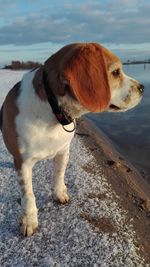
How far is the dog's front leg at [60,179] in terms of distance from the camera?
5.09 meters

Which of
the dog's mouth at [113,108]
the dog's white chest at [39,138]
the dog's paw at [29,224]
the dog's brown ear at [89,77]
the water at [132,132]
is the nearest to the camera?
the dog's brown ear at [89,77]

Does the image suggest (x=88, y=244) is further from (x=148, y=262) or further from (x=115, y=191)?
(x=115, y=191)

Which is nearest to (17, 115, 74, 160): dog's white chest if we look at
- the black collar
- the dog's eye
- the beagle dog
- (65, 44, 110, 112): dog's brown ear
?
the beagle dog

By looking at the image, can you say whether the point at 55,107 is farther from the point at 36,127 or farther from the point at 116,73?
the point at 116,73

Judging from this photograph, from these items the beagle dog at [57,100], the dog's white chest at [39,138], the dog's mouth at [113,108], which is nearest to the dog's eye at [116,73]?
the beagle dog at [57,100]

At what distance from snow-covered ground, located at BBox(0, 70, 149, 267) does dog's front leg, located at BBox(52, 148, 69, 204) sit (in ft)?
0.31

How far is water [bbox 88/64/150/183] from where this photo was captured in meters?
8.04

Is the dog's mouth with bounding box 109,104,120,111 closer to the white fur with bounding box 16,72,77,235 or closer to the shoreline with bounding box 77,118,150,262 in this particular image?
the white fur with bounding box 16,72,77,235

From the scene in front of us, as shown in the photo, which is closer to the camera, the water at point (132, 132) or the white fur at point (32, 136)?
the white fur at point (32, 136)

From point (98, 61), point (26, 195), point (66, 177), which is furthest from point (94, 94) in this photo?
point (66, 177)

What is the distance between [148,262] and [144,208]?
1.25 metres

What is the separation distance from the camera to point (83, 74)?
3656 millimetres

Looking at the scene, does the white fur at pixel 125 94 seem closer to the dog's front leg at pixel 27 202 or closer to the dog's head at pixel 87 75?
the dog's head at pixel 87 75

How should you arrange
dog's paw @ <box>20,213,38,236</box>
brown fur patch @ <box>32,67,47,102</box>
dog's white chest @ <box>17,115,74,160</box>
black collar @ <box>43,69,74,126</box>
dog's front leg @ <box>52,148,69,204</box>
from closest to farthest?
black collar @ <box>43,69,74,126</box> → brown fur patch @ <box>32,67,47,102</box> → dog's white chest @ <box>17,115,74,160</box> → dog's paw @ <box>20,213,38,236</box> → dog's front leg @ <box>52,148,69,204</box>
